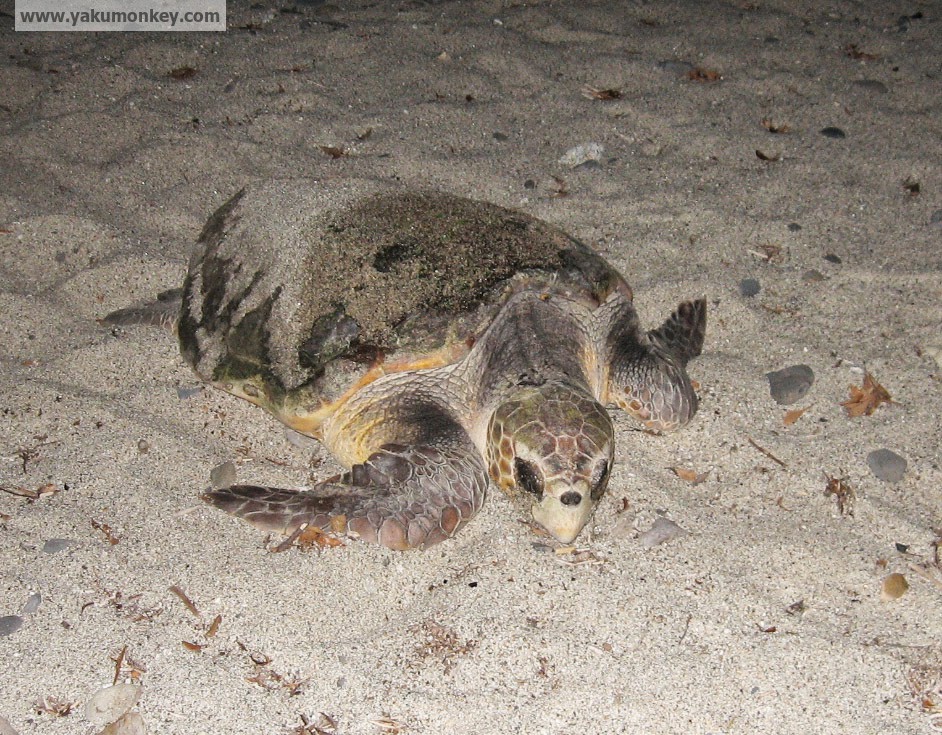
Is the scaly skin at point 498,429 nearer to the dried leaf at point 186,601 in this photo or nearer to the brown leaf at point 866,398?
the dried leaf at point 186,601

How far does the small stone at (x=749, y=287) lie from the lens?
351 centimetres

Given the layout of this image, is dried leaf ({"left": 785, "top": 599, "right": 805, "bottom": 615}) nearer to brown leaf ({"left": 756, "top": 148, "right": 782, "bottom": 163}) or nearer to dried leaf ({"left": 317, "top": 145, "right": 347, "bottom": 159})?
brown leaf ({"left": 756, "top": 148, "right": 782, "bottom": 163})

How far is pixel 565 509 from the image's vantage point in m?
2.34

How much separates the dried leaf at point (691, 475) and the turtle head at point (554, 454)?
0.44 meters

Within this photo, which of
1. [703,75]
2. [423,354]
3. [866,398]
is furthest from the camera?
[703,75]

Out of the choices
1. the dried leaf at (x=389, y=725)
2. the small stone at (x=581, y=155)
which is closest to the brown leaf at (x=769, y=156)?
the small stone at (x=581, y=155)

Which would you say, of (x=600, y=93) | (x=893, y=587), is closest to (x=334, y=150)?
(x=600, y=93)

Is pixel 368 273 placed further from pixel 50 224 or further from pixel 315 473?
pixel 50 224

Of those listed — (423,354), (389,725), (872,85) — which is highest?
(872,85)

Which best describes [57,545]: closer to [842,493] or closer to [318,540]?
[318,540]

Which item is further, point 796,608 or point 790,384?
point 790,384

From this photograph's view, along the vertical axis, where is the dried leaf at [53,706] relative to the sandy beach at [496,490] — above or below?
below

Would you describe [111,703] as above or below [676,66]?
below

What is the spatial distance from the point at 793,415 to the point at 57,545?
2.57 meters
